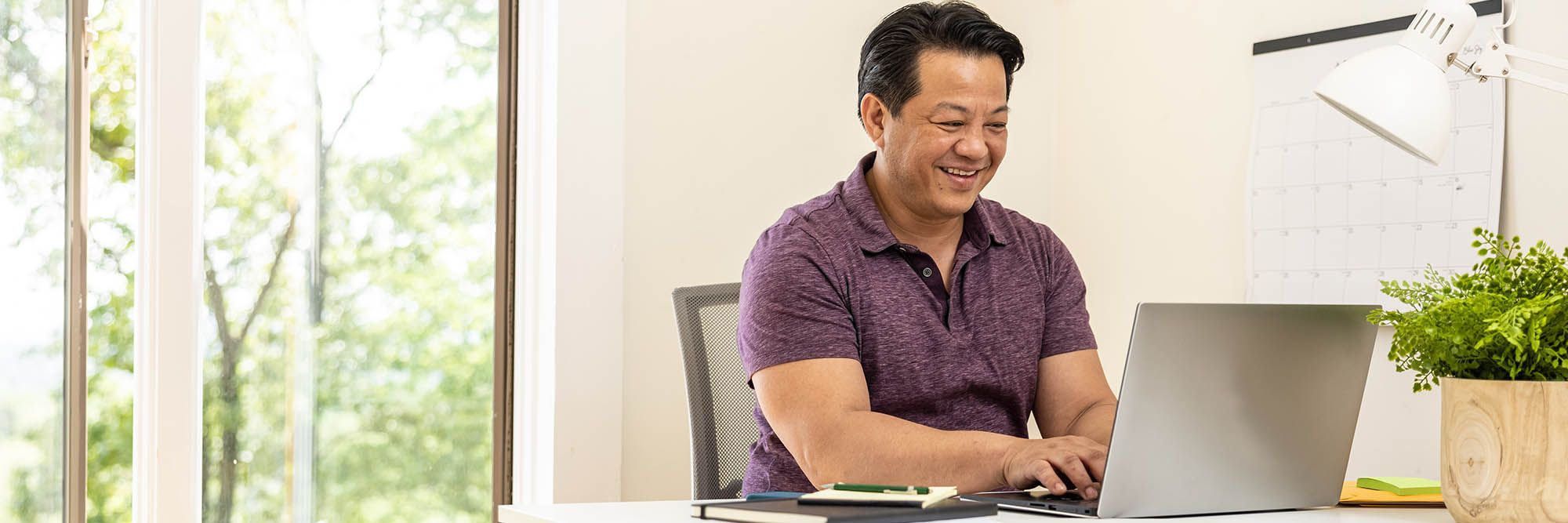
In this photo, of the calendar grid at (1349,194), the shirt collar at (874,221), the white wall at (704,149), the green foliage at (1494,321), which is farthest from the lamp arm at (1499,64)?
the white wall at (704,149)

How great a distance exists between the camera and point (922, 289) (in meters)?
1.60

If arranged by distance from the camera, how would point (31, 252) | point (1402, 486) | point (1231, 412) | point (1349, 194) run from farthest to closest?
point (1349, 194) < point (31, 252) < point (1402, 486) < point (1231, 412)

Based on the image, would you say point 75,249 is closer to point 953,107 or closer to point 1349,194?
point 953,107

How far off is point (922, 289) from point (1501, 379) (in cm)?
71

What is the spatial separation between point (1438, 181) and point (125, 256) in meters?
2.27

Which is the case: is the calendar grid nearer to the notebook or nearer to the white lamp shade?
the white lamp shade

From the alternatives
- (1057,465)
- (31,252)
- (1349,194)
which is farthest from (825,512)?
(1349,194)

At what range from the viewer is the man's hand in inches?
45.6

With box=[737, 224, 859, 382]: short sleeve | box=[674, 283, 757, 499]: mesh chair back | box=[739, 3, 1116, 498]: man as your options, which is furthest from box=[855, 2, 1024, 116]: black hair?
box=[674, 283, 757, 499]: mesh chair back

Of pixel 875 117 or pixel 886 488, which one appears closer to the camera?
pixel 886 488

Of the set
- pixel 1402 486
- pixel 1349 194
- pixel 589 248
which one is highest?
pixel 1349 194

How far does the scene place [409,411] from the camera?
2275 millimetres

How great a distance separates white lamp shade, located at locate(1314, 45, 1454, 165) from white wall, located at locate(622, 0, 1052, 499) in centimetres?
149

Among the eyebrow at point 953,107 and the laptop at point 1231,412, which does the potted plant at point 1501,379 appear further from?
the eyebrow at point 953,107
